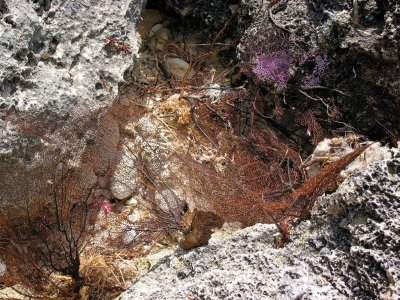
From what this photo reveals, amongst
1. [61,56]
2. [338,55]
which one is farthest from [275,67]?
[61,56]

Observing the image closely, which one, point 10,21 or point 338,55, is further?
point 338,55

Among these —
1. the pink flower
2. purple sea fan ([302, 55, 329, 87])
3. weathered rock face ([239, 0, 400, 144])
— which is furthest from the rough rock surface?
purple sea fan ([302, 55, 329, 87])

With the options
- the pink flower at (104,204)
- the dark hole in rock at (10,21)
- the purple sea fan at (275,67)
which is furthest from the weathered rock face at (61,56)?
the purple sea fan at (275,67)

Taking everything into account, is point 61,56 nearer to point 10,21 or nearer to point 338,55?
point 10,21

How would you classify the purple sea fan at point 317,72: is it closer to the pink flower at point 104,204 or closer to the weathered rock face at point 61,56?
the weathered rock face at point 61,56

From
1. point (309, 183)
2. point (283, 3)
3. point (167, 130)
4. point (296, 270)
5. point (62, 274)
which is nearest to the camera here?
point (296, 270)

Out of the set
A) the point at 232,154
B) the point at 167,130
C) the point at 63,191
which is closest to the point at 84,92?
the point at 63,191

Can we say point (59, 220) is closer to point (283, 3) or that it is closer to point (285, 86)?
point (285, 86)
